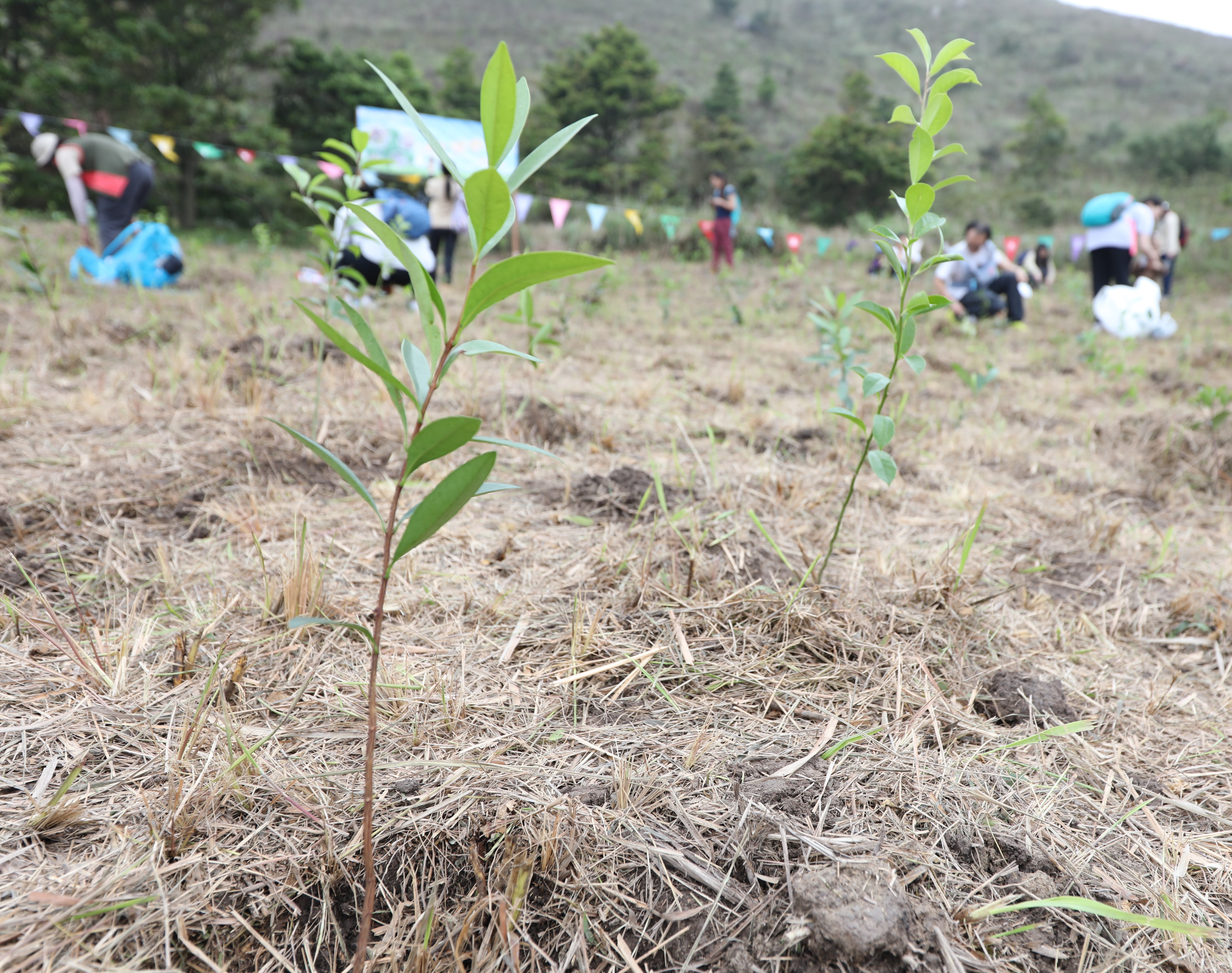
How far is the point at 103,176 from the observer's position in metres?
5.21

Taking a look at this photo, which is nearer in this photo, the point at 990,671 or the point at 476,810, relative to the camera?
the point at 476,810

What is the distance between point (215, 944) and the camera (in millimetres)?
686

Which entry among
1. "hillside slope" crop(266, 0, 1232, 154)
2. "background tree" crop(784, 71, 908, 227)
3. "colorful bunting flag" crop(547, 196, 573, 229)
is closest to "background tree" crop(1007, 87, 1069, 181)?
"background tree" crop(784, 71, 908, 227)

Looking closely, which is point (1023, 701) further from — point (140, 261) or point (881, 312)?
point (140, 261)

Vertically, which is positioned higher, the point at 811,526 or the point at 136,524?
the point at 811,526

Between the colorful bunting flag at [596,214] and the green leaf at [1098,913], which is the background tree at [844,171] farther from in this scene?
the green leaf at [1098,913]

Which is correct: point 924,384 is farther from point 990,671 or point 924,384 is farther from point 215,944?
point 215,944

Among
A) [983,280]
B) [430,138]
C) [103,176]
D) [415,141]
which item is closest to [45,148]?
[103,176]

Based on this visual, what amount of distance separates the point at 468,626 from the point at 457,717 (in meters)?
0.30

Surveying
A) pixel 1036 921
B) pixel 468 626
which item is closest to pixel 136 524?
pixel 468 626

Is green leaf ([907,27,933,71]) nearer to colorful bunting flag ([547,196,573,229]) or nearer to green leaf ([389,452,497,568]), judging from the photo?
green leaf ([389,452,497,568])

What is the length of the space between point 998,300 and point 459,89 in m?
18.9

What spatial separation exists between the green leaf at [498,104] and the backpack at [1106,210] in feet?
24.0

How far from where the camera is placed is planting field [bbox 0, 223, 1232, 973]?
0.73m
